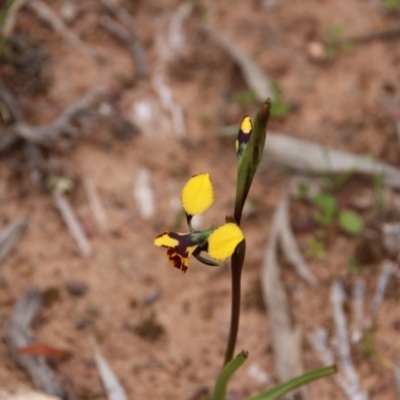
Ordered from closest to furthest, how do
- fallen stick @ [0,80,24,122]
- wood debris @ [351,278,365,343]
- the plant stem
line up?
1. the plant stem
2. wood debris @ [351,278,365,343]
3. fallen stick @ [0,80,24,122]

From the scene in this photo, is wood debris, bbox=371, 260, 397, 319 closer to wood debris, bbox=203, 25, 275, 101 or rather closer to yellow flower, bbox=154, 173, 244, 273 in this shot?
wood debris, bbox=203, 25, 275, 101

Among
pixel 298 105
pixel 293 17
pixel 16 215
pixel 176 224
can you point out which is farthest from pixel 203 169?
pixel 293 17

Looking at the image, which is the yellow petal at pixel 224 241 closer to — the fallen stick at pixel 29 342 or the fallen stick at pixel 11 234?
the fallen stick at pixel 29 342

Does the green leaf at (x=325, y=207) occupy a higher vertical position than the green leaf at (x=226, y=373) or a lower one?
higher

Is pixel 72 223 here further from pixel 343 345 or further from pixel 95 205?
pixel 343 345

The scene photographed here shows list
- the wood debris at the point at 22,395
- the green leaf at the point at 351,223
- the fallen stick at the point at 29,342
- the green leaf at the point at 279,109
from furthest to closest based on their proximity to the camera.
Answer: the green leaf at the point at 279,109, the green leaf at the point at 351,223, the fallen stick at the point at 29,342, the wood debris at the point at 22,395

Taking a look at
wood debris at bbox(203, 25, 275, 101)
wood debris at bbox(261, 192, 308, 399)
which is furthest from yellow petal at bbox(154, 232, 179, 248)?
wood debris at bbox(203, 25, 275, 101)

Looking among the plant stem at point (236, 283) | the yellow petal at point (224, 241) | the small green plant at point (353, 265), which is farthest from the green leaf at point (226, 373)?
the small green plant at point (353, 265)
